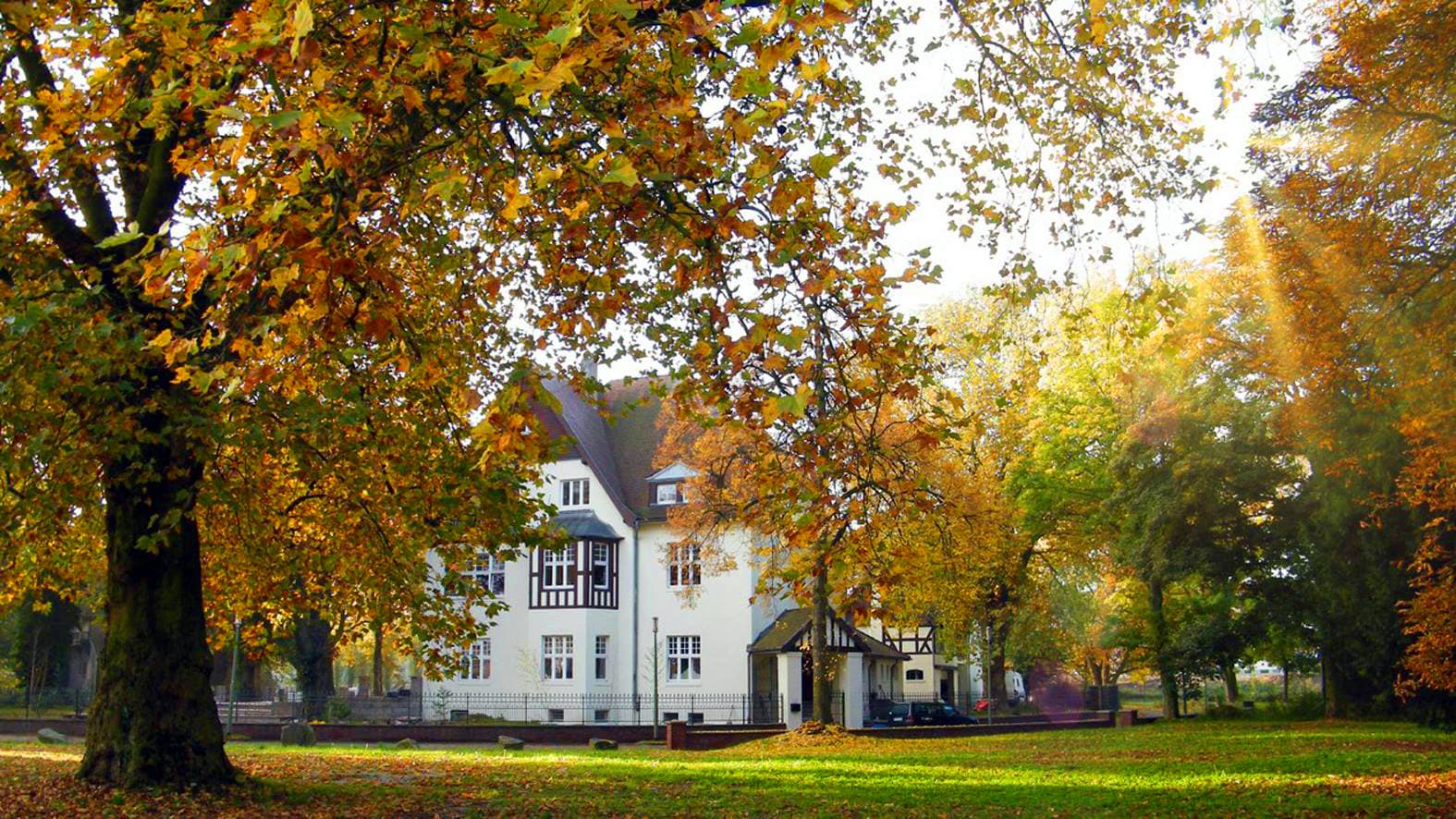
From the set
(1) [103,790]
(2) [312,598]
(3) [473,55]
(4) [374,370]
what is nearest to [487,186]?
(3) [473,55]

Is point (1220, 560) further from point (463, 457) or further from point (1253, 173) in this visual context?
point (463, 457)

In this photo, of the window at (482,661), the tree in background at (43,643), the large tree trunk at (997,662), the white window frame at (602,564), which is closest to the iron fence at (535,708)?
the window at (482,661)

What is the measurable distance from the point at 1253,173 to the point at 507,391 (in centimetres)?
1682

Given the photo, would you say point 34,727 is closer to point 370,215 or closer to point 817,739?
point 817,739

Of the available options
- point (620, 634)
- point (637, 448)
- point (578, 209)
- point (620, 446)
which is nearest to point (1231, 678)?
point (620, 634)

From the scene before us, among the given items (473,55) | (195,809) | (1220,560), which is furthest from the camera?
(1220,560)

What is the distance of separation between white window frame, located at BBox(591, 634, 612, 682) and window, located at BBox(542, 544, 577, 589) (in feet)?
7.41

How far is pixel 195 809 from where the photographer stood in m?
10.8

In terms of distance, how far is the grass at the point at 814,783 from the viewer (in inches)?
444

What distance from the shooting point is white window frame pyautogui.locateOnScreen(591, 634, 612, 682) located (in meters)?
42.6

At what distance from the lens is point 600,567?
43.6m

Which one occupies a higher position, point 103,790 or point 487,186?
point 487,186

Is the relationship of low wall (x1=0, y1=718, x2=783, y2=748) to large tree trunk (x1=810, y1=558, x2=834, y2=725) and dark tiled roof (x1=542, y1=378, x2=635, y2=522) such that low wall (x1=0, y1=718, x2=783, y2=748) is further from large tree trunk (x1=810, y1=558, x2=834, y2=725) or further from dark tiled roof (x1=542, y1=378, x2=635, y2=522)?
dark tiled roof (x1=542, y1=378, x2=635, y2=522)

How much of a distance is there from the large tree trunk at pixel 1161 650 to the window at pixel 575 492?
1988 cm
